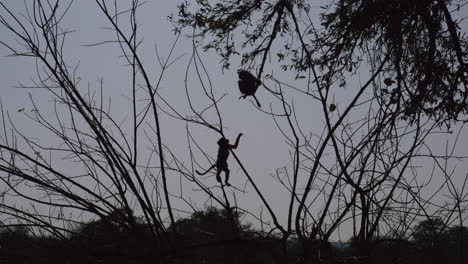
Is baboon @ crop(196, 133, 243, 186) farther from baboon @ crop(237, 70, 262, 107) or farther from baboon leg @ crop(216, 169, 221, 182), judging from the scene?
baboon @ crop(237, 70, 262, 107)

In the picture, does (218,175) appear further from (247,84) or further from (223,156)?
(247,84)

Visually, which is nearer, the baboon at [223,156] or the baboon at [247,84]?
the baboon at [223,156]

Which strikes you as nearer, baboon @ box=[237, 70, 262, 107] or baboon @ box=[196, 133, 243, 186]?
baboon @ box=[196, 133, 243, 186]

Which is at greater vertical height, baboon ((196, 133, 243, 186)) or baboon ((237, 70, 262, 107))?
baboon ((237, 70, 262, 107))

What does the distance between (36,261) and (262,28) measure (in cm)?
477

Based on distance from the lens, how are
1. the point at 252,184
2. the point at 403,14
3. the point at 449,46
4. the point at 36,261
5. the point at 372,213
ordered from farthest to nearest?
the point at 449,46
the point at 403,14
the point at 372,213
the point at 252,184
the point at 36,261

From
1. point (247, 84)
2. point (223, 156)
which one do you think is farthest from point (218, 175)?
point (247, 84)

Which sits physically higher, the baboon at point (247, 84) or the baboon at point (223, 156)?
the baboon at point (247, 84)

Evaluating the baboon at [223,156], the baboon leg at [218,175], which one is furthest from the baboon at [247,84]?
the baboon leg at [218,175]

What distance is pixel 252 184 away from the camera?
1.99 metres

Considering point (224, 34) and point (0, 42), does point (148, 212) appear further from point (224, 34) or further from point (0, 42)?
point (224, 34)

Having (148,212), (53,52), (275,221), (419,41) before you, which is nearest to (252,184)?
(275,221)

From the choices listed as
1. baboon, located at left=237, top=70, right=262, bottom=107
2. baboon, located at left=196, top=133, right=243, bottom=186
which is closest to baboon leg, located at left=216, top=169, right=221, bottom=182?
baboon, located at left=196, top=133, right=243, bottom=186

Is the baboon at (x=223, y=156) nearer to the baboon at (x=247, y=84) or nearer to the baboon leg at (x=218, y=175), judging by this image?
the baboon leg at (x=218, y=175)
